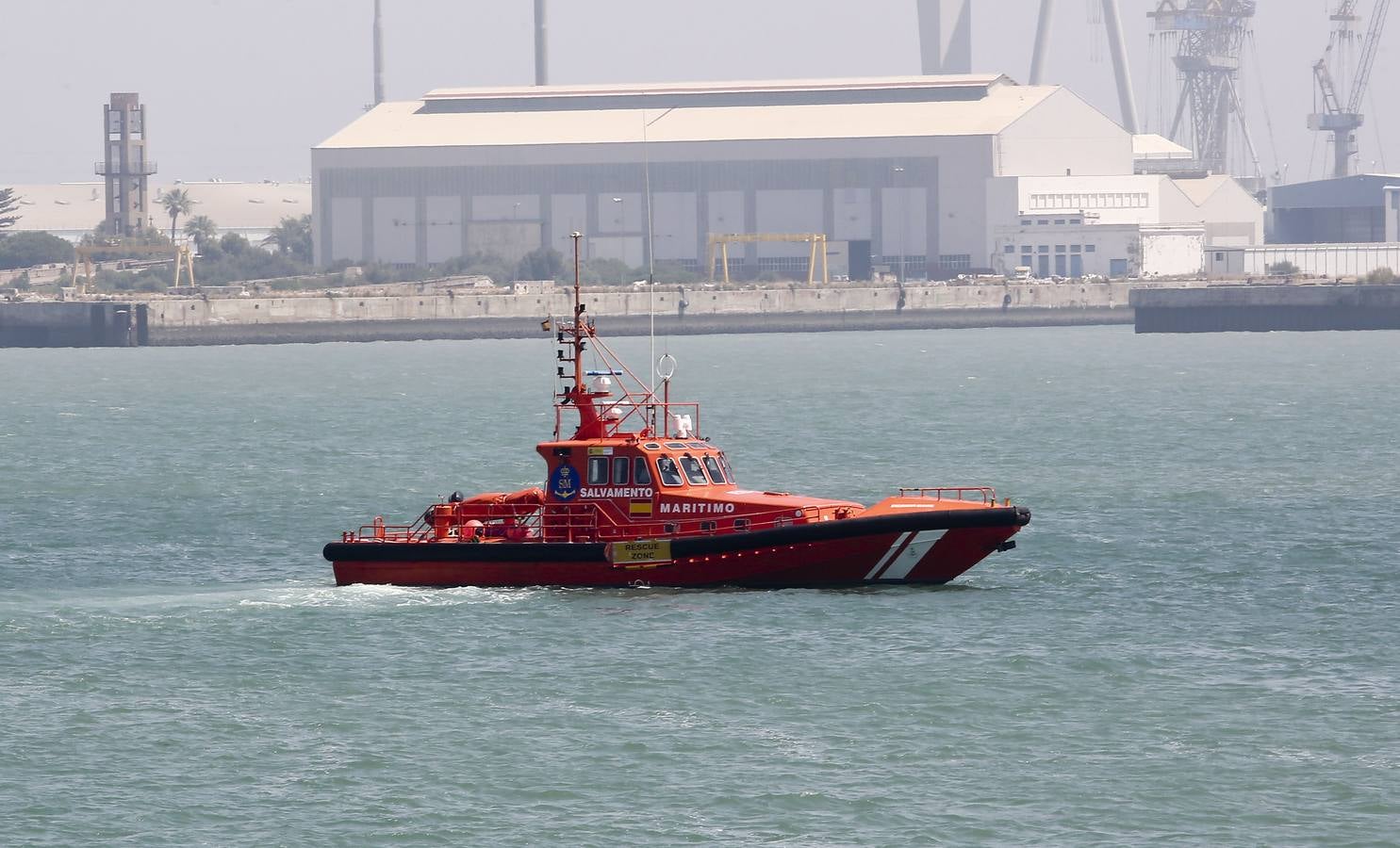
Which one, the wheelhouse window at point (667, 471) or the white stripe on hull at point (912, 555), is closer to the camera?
the white stripe on hull at point (912, 555)

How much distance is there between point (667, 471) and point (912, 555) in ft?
14.0

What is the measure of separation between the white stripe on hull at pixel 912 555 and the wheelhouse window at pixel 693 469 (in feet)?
10.6

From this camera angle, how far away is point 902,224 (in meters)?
192

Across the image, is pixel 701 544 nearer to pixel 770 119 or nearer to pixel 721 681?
pixel 721 681

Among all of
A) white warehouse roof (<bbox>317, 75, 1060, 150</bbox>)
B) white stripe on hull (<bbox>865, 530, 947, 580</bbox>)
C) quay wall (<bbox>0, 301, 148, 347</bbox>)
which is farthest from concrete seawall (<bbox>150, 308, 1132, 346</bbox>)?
white stripe on hull (<bbox>865, 530, 947, 580</bbox>)

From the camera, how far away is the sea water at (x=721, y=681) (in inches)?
985

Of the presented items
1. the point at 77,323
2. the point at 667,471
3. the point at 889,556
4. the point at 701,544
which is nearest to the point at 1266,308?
the point at 77,323

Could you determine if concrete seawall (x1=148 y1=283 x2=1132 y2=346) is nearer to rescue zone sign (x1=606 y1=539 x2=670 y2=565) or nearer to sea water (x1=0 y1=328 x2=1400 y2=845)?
sea water (x1=0 y1=328 x2=1400 y2=845)

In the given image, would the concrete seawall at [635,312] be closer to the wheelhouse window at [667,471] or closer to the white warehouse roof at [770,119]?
Result: the white warehouse roof at [770,119]

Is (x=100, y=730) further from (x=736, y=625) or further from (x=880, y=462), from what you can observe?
(x=880, y=462)

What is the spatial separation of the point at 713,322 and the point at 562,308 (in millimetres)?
11823

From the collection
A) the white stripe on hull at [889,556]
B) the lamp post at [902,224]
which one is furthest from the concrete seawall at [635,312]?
the white stripe on hull at [889,556]

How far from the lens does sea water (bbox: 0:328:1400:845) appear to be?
25016mm

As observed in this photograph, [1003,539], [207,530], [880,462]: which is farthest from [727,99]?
[1003,539]
